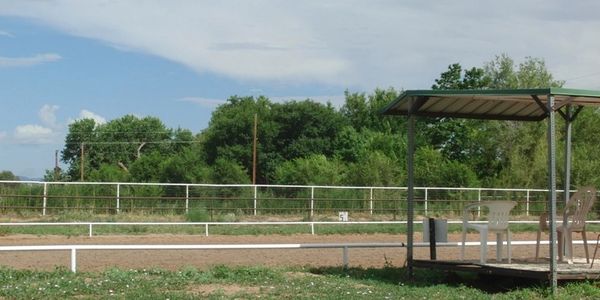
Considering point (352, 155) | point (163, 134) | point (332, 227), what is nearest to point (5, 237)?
point (332, 227)

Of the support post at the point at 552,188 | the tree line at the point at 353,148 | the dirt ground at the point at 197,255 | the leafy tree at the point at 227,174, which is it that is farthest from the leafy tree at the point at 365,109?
the support post at the point at 552,188

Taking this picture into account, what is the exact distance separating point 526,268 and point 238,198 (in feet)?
62.4

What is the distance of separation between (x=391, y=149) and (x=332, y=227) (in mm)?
29205

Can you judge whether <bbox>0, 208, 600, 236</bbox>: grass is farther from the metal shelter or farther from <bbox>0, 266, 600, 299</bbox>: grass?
the metal shelter

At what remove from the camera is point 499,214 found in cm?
1444

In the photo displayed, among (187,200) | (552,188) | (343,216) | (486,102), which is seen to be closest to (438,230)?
(486,102)

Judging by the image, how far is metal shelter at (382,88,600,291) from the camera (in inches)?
514

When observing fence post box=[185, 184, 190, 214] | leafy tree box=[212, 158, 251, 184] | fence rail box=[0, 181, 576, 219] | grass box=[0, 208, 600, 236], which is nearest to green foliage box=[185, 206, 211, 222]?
grass box=[0, 208, 600, 236]

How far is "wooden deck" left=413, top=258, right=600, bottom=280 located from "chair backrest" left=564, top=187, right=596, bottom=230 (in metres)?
0.70

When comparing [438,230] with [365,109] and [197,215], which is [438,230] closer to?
[197,215]

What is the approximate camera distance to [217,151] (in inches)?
2714

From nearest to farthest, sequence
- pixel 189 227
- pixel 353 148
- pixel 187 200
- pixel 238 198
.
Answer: pixel 189 227
pixel 187 200
pixel 238 198
pixel 353 148

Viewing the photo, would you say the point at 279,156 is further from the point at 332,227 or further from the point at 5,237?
the point at 5,237

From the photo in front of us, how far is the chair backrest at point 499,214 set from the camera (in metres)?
14.4
